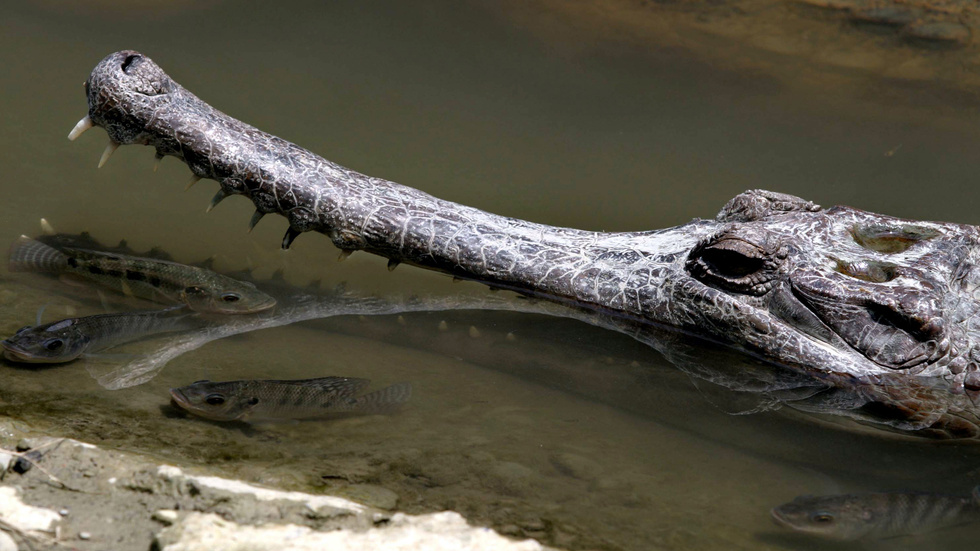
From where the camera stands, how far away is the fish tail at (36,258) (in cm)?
452

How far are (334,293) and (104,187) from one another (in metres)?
2.25

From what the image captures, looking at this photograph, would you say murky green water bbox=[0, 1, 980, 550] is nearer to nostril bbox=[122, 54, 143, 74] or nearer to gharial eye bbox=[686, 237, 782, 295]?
gharial eye bbox=[686, 237, 782, 295]

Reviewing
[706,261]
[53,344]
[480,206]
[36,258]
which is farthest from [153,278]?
[706,261]

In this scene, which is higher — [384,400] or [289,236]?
[289,236]

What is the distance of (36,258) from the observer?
4.58 m

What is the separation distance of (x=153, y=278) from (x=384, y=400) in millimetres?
1730

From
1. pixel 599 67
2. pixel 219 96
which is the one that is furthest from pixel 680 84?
pixel 219 96

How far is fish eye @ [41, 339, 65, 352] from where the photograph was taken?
3.48m

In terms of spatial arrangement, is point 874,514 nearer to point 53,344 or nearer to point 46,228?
point 53,344

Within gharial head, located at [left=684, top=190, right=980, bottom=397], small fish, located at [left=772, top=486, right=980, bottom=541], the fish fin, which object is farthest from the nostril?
small fish, located at [left=772, top=486, right=980, bottom=541]

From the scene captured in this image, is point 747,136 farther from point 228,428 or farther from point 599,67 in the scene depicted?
point 228,428

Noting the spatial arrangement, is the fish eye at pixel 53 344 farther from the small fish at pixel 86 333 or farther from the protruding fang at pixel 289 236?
the protruding fang at pixel 289 236

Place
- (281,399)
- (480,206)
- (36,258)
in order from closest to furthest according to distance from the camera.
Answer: (281,399)
(36,258)
(480,206)

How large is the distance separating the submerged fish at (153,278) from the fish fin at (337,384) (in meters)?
0.98
